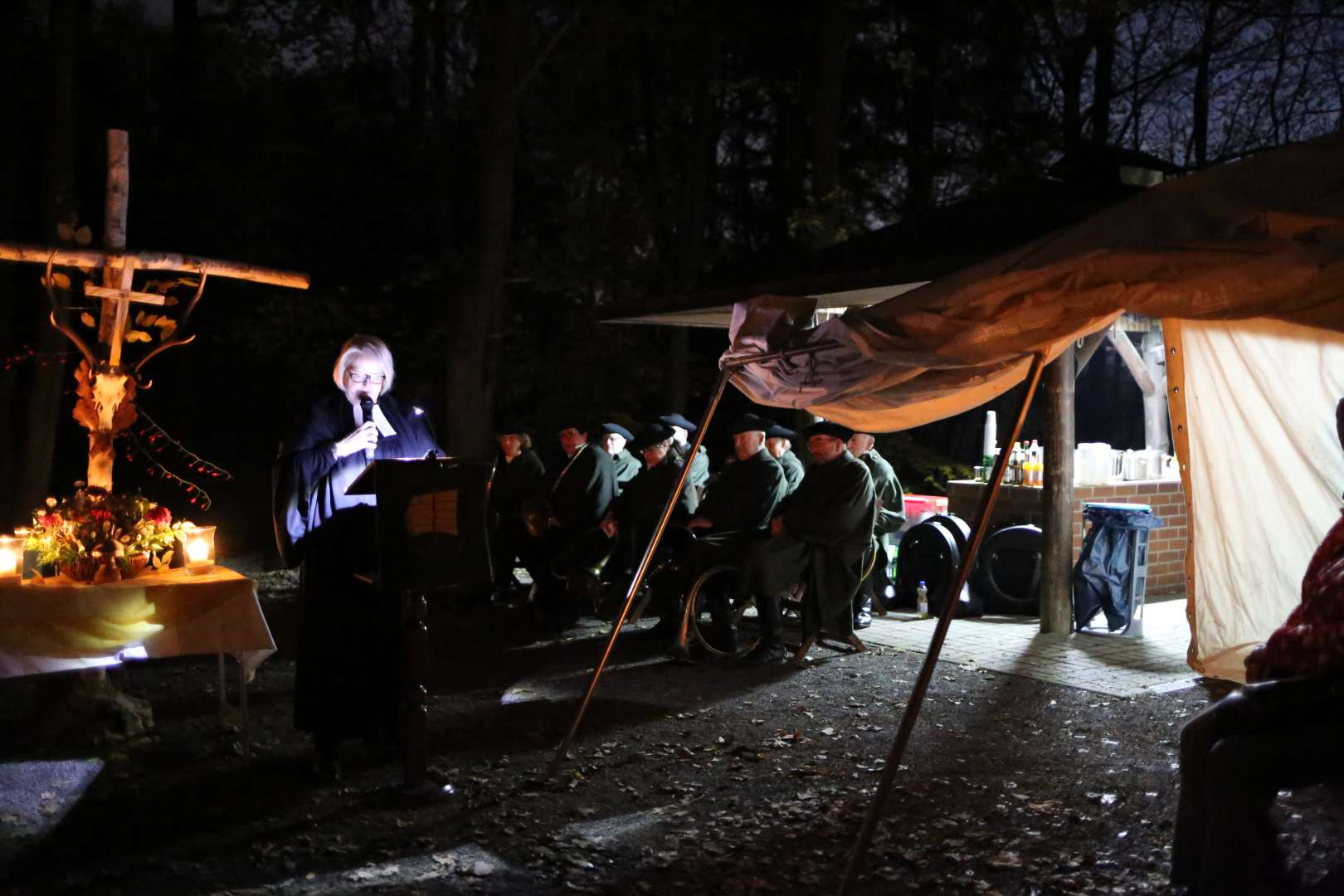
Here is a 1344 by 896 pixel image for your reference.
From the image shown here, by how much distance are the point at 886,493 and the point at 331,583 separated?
6348 millimetres

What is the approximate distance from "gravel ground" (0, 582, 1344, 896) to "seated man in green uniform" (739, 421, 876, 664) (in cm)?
83

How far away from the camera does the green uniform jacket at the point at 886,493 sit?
10.8m

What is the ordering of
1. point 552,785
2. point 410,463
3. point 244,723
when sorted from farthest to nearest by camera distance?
1. point 244,723
2. point 552,785
3. point 410,463

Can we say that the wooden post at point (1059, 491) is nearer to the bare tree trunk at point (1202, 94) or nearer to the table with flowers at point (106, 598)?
the table with flowers at point (106, 598)

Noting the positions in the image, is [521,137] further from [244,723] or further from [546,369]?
[244,723]

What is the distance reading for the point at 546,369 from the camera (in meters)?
18.4

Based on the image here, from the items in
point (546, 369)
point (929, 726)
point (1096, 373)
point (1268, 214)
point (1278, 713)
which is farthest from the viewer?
point (1096, 373)

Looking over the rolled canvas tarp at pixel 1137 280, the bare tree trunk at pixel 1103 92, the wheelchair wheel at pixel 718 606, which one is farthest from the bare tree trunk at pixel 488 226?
the bare tree trunk at pixel 1103 92

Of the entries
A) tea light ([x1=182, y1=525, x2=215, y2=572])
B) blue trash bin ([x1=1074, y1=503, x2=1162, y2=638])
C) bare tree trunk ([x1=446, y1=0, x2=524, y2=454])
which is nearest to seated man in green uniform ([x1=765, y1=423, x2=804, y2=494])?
blue trash bin ([x1=1074, y1=503, x2=1162, y2=638])

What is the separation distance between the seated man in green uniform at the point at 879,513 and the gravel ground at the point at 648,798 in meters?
2.44

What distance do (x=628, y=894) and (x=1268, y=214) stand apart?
11.1 ft

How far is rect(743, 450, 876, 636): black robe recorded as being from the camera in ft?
29.1

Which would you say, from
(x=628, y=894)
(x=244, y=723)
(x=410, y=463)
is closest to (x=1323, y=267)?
(x=628, y=894)

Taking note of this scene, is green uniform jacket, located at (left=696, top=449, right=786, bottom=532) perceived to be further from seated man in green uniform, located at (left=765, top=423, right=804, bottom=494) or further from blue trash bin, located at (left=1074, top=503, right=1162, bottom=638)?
blue trash bin, located at (left=1074, top=503, right=1162, bottom=638)
